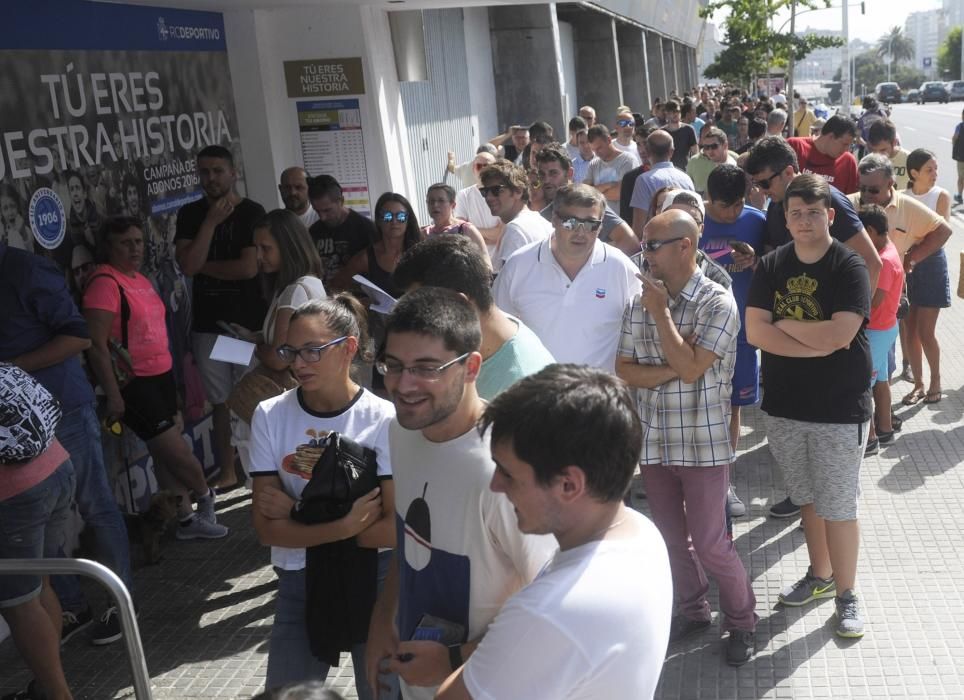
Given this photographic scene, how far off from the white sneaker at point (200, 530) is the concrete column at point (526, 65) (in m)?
14.7

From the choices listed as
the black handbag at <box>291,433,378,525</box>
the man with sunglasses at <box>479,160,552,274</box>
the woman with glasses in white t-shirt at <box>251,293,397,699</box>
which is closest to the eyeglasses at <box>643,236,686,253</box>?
the woman with glasses in white t-shirt at <box>251,293,397,699</box>

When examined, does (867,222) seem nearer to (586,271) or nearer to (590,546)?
(586,271)

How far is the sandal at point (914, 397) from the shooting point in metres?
8.08

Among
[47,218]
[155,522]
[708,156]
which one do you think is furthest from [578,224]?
[708,156]

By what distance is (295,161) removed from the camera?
8562 mm

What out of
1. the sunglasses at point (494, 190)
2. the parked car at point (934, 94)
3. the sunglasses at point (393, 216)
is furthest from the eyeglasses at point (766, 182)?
the parked car at point (934, 94)

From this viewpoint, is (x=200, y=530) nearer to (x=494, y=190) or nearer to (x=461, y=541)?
(x=494, y=190)

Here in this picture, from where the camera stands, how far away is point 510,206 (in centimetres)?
664

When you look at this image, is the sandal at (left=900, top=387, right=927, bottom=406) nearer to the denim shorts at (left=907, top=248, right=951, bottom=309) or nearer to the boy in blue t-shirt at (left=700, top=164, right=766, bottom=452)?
the denim shorts at (left=907, top=248, right=951, bottom=309)

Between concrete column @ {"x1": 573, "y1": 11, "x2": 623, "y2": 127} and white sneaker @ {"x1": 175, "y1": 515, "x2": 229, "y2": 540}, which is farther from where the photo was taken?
concrete column @ {"x1": 573, "y1": 11, "x2": 623, "y2": 127}

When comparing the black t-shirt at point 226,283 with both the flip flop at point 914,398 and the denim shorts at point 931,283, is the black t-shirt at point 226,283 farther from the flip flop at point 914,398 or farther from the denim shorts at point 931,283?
the flip flop at point 914,398

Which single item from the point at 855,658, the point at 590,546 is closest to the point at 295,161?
the point at 855,658

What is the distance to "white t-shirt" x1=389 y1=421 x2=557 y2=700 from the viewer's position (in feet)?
8.21

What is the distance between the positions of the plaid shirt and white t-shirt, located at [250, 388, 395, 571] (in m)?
1.40
